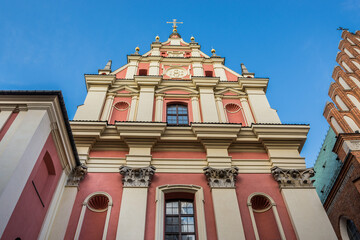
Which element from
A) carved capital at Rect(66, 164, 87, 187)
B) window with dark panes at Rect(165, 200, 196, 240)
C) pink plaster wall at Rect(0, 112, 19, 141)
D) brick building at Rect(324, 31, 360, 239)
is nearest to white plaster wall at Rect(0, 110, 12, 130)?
pink plaster wall at Rect(0, 112, 19, 141)

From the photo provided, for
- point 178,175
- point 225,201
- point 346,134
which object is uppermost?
point 346,134

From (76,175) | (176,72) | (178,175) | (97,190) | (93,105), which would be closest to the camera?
(97,190)

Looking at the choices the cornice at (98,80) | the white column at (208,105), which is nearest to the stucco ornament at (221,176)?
the white column at (208,105)

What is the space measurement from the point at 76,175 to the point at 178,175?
14.2 feet

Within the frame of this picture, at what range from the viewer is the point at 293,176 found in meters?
13.2

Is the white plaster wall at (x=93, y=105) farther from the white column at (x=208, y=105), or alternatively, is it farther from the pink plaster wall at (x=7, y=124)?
the pink plaster wall at (x=7, y=124)

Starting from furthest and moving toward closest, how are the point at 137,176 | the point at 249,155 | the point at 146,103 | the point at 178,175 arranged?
the point at 146,103 → the point at 249,155 → the point at 178,175 → the point at 137,176

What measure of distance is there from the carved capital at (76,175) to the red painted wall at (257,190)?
21.6ft

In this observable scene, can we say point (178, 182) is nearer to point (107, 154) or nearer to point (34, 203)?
point (107, 154)

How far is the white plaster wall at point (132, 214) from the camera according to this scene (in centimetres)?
1088

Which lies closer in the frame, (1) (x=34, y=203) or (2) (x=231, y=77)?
(1) (x=34, y=203)

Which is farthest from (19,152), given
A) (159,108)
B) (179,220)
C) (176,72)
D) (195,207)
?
(176,72)

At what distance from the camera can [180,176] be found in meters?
13.4

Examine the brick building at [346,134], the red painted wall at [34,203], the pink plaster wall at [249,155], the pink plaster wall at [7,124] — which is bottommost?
the red painted wall at [34,203]
